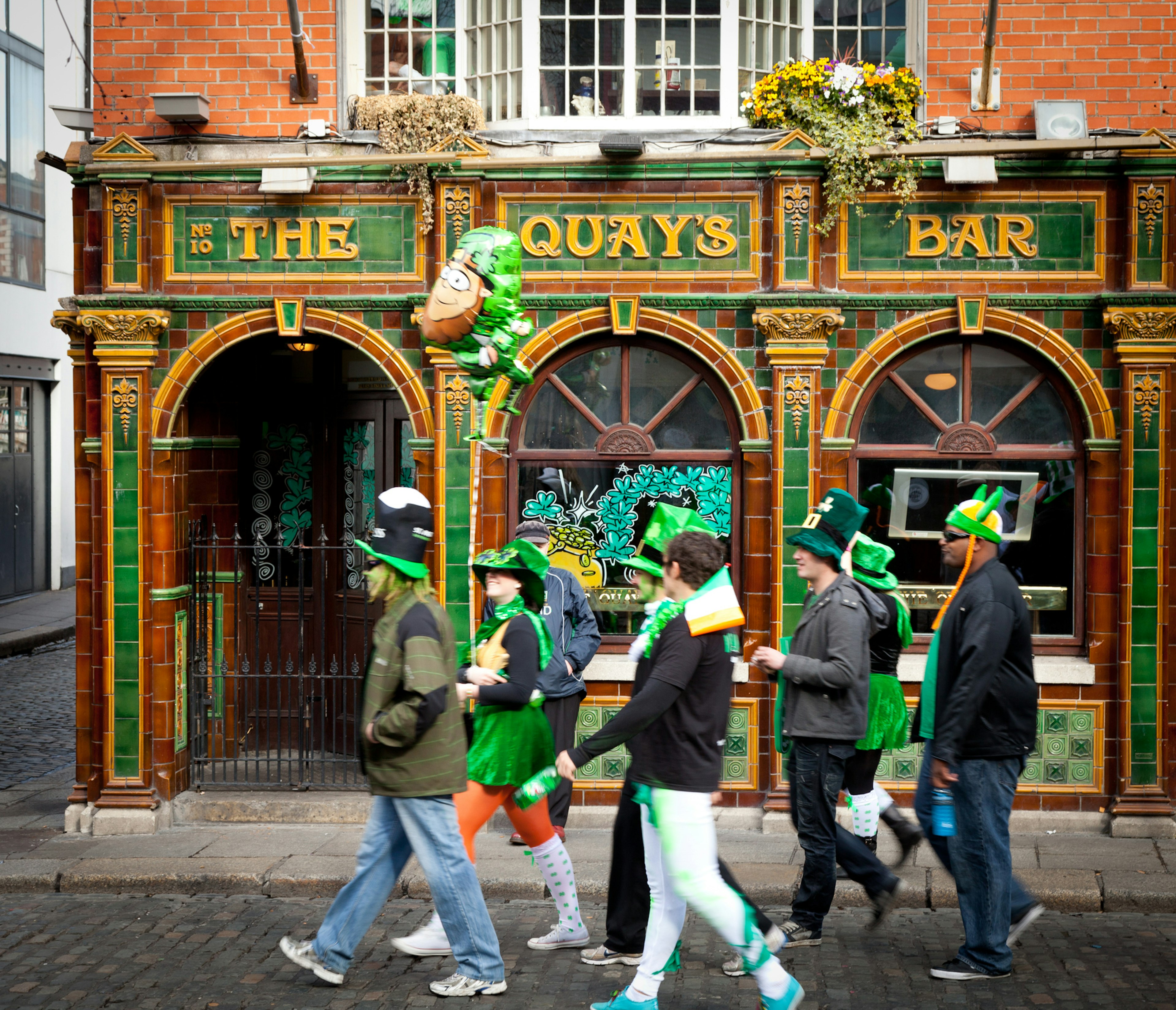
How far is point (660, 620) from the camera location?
521cm

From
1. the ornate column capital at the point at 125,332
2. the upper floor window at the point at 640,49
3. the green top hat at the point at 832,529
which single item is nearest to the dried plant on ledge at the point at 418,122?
the upper floor window at the point at 640,49

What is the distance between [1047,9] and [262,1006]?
7.29 m

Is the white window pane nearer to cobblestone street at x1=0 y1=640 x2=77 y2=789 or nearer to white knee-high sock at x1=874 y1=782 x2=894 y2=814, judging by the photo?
cobblestone street at x1=0 y1=640 x2=77 y2=789

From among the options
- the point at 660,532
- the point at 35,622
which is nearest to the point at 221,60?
the point at 660,532

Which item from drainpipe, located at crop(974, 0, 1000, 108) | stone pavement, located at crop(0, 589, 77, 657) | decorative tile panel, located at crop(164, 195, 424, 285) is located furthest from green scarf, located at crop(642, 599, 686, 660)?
stone pavement, located at crop(0, 589, 77, 657)

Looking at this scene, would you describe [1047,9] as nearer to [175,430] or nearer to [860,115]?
[860,115]

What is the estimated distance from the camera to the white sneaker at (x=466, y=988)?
5.54m

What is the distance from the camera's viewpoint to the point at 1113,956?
20.0 feet

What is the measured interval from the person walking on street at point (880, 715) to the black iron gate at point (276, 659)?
10.7 feet

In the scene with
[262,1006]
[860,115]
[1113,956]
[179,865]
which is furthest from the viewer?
[860,115]

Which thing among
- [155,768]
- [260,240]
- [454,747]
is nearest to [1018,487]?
[454,747]

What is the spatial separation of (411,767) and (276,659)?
5040 mm

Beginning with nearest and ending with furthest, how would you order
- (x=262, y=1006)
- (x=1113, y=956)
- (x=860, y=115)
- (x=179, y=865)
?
(x=262, y=1006) < (x=1113, y=956) < (x=179, y=865) < (x=860, y=115)

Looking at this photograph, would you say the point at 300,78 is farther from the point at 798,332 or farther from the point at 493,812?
the point at 493,812
